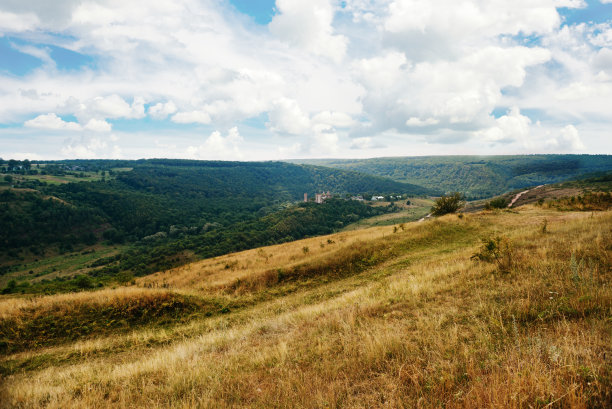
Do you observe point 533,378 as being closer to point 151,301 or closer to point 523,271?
point 523,271

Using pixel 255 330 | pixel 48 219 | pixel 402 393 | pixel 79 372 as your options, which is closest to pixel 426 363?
pixel 402 393

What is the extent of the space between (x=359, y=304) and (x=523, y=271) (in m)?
4.61

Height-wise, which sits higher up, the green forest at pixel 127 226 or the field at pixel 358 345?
the field at pixel 358 345

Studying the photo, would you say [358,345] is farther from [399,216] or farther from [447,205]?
[399,216]

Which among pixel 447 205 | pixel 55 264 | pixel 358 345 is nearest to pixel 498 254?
pixel 358 345

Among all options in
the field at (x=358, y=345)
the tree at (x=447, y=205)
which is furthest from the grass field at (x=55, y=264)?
the tree at (x=447, y=205)

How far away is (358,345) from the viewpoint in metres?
4.66

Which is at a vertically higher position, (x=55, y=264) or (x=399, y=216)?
(x=399, y=216)

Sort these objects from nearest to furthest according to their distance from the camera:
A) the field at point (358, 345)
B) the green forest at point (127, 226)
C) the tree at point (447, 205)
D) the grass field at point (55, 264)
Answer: the field at point (358, 345) < the tree at point (447, 205) < the grass field at point (55, 264) < the green forest at point (127, 226)

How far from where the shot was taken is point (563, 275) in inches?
235

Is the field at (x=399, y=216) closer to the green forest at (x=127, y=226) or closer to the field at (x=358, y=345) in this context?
the green forest at (x=127, y=226)

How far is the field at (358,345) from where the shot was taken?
313 centimetres

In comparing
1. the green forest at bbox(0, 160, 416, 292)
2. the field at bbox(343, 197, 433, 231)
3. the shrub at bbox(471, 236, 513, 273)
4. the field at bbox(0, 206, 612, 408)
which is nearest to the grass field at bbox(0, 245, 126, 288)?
the green forest at bbox(0, 160, 416, 292)

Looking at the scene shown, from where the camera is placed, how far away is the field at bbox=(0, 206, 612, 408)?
3131mm
